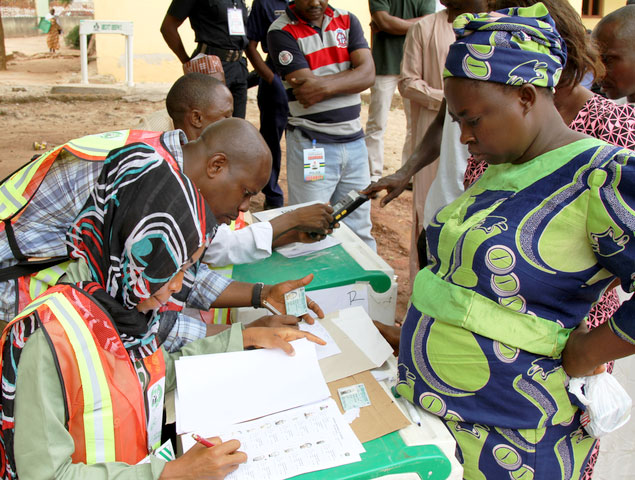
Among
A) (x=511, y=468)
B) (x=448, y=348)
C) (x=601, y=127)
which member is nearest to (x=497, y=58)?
(x=601, y=127)

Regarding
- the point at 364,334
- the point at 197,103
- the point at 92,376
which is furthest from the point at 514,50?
the point at 197,103

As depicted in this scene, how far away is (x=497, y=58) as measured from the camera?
125cm

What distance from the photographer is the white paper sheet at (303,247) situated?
98.9 inches

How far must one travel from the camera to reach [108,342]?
1274mm

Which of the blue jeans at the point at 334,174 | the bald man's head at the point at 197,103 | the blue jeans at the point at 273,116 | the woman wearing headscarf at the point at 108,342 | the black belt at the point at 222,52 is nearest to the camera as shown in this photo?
the woman wearing headscarf at the point at 108,342

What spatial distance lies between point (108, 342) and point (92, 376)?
0.09 m

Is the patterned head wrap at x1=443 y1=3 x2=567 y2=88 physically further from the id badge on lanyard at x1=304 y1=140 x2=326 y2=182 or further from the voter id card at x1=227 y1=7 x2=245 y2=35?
the voter id card at x1=227 y1=7 x2=245 y2=35

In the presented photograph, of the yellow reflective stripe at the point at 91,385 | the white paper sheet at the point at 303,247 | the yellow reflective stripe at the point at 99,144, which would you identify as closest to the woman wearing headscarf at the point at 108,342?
the yellow reflective stripe at the point at 91,385

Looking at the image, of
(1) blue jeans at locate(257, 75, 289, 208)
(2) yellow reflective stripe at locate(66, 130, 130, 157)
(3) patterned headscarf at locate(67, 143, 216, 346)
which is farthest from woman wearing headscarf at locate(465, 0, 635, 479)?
(1) blue jeans at locate(257, 75, 289, 208)

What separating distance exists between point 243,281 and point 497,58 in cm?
142

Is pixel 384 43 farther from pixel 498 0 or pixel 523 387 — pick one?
pixel 523 387

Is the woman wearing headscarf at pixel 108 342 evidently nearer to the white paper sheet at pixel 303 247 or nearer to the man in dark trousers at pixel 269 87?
the white paper sheet at pixel 303 247

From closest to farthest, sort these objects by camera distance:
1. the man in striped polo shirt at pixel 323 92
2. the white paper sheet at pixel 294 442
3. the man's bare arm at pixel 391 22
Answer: the white paper sheet at pixel 294 442, the man in striped polo shirt at pixel 323 92, the man's bare arm at pixel 391 22

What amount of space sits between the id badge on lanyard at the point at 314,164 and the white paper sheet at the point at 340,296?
43.3 inches
